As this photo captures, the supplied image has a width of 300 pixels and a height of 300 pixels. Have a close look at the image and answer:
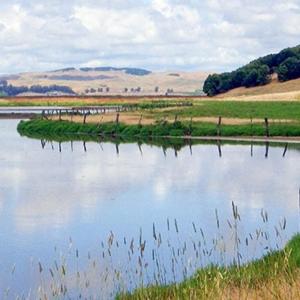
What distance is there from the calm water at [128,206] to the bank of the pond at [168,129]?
251 inches

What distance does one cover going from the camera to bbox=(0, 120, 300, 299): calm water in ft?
55.6

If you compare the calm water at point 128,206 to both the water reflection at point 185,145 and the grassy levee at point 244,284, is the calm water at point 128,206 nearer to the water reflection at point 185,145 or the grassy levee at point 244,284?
the water reflection at point 185,145

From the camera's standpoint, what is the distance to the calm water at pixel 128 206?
16953mm

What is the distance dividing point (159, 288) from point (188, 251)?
13.9 feet

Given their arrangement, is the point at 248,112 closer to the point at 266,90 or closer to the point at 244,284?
the point at 266,90

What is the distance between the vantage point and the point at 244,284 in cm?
1330

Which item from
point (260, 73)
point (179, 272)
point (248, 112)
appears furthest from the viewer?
point (260, 73)

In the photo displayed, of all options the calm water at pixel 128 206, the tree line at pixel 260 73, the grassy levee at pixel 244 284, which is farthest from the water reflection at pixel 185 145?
the tree line at pixel 260 73

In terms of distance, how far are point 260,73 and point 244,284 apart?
111m

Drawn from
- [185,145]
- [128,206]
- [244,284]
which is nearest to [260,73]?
[185,145]

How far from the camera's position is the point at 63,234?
2131 cm

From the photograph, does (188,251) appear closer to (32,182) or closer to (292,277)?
(292,277)

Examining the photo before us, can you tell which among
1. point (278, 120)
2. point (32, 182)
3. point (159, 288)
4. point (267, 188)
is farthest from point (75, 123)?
point (159, 288)

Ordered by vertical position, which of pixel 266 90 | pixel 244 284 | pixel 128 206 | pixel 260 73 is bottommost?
pixel 266 90
